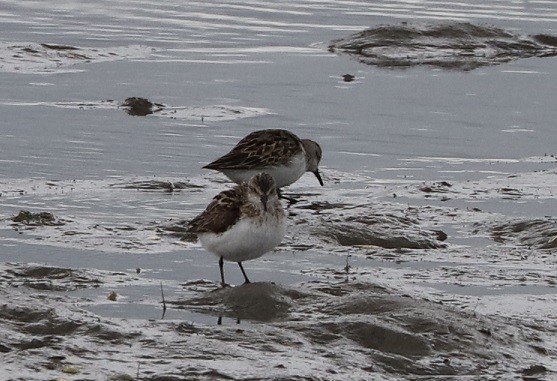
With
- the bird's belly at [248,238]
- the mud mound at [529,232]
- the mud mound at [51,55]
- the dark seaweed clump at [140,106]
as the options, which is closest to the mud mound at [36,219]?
the bird's belly at [248,238]

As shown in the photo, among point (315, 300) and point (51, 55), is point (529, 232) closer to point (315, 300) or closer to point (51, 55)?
point (315, 300)

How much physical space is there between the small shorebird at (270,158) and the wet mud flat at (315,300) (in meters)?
0.47

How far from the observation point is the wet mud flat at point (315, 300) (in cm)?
820

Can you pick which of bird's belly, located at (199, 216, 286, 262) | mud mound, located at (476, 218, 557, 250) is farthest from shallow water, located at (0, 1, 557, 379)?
bird's belly, located at (199, 216, 286, 262)

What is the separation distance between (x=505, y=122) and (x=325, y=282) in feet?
24.3

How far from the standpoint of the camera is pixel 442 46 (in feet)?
73.7

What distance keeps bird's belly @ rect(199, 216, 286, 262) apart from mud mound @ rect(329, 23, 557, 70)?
11313mm

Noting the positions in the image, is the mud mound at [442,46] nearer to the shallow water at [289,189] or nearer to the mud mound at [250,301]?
the shallow water at [289,189]

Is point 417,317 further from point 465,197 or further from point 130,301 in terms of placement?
point 465,197

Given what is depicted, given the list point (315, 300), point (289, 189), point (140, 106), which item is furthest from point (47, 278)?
point (140, 106)

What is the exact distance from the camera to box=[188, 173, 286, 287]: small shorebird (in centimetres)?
1016

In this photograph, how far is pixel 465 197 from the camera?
13805 millimetres

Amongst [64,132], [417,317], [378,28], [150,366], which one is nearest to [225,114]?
[64,132]

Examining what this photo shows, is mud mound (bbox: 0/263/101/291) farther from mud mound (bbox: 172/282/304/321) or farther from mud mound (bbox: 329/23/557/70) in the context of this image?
mud mound (bbox: 329/23/557/70)
